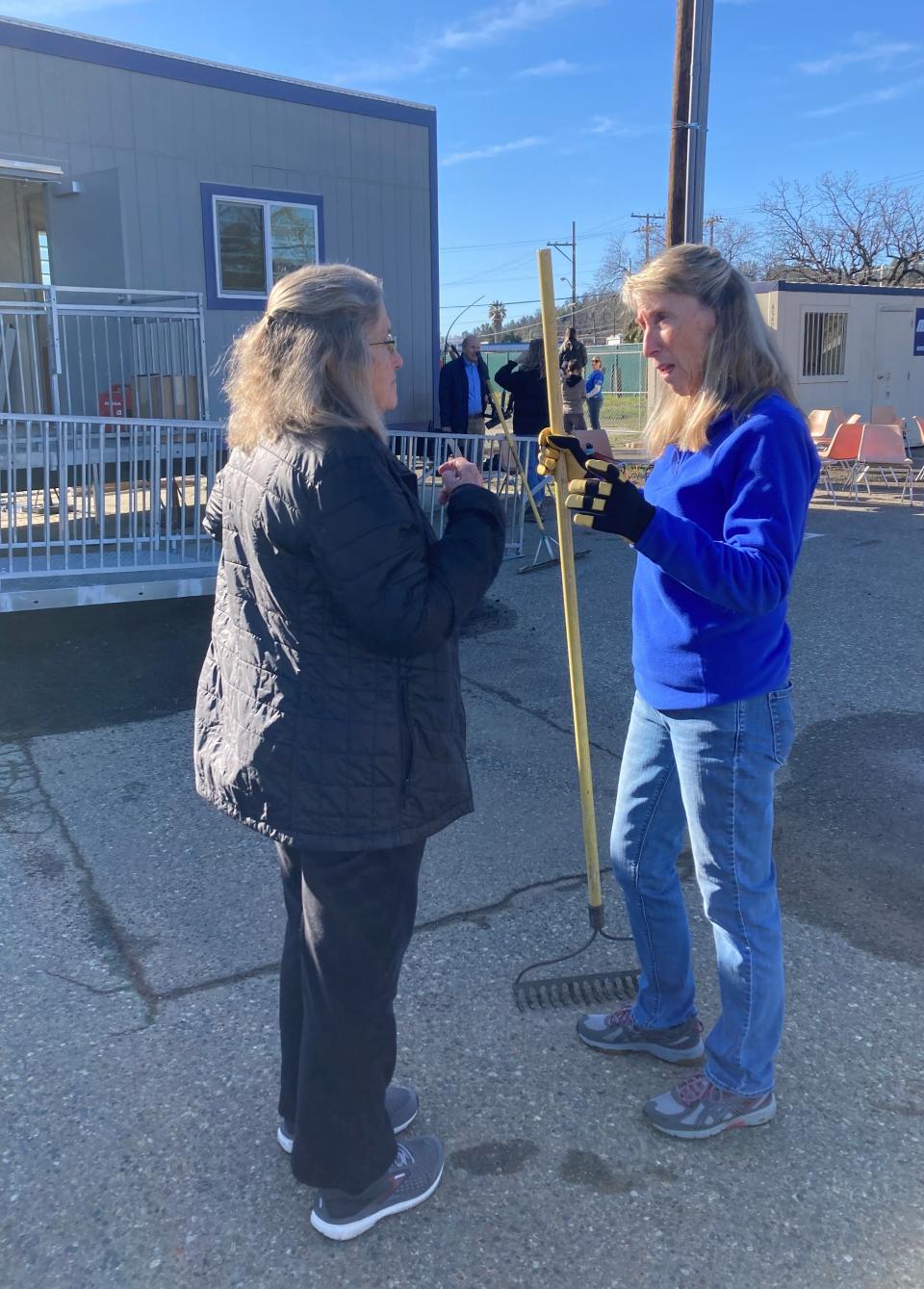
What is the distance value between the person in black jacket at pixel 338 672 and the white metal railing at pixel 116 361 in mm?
6774

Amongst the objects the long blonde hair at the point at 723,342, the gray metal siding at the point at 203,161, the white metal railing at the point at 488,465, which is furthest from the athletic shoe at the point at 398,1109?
the gray metal siding at the point at 203,161

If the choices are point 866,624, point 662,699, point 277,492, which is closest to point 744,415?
point 662,699

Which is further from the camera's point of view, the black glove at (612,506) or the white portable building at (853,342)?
the white portable building at (853,342)

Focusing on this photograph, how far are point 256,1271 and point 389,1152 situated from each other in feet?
1.10

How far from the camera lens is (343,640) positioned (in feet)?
6.36

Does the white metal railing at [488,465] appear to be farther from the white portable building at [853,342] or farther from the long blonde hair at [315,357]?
the white portable building at [853,342]

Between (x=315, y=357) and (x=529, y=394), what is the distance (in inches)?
359

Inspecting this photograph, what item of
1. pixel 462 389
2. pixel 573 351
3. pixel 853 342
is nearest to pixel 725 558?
pixel 462 389

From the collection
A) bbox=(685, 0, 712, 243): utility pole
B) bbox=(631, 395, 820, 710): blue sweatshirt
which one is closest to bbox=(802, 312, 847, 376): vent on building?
bbox=(685, 0, 712, 243): utility pole

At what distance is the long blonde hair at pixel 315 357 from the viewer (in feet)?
6.25

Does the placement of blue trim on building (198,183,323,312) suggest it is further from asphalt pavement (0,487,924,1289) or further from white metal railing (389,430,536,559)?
asphalt pavement (0,487,924,1289)

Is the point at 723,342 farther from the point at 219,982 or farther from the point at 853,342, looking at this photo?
the point at 853,342

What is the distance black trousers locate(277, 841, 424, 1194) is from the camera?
2021 mm

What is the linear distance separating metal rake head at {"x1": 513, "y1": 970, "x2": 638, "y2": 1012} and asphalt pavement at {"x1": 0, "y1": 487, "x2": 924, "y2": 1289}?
4cm
